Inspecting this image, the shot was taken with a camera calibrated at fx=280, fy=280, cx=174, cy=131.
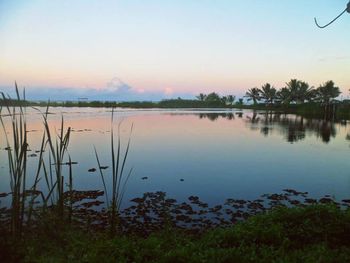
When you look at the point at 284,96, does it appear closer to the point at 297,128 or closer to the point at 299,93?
the point at 299,93

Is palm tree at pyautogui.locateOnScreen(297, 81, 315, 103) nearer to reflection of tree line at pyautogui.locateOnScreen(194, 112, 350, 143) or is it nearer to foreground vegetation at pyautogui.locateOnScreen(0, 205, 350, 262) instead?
reflection of tree line at pyautogui.locateOnScreen(194, 112, 350, 143)

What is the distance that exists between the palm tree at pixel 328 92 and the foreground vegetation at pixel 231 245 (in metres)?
57.3

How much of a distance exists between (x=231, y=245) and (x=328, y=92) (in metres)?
61.6

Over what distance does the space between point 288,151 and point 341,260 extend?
11893 mm

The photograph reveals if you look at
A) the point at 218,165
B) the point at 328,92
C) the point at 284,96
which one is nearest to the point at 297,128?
the point at 218,165

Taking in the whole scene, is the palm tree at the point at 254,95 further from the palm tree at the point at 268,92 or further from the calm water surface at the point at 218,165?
the calm water surface at the point at 218,165

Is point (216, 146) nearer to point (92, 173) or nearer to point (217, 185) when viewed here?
point (217, 185)

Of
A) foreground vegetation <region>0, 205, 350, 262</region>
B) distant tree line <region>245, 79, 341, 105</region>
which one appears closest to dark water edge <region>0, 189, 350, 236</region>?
foreground vegetation <region>0, 205, 350, 262</region>

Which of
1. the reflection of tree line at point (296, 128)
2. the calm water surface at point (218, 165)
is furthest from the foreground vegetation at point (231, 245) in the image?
the reflection of tree line at point (296, 128)

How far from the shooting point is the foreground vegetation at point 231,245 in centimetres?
345

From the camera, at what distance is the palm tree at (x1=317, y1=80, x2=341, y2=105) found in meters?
55.6

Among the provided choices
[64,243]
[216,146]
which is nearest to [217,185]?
[64,243]

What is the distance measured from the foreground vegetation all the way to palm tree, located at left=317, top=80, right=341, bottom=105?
57331 mm

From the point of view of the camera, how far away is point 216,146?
51.6 ft
